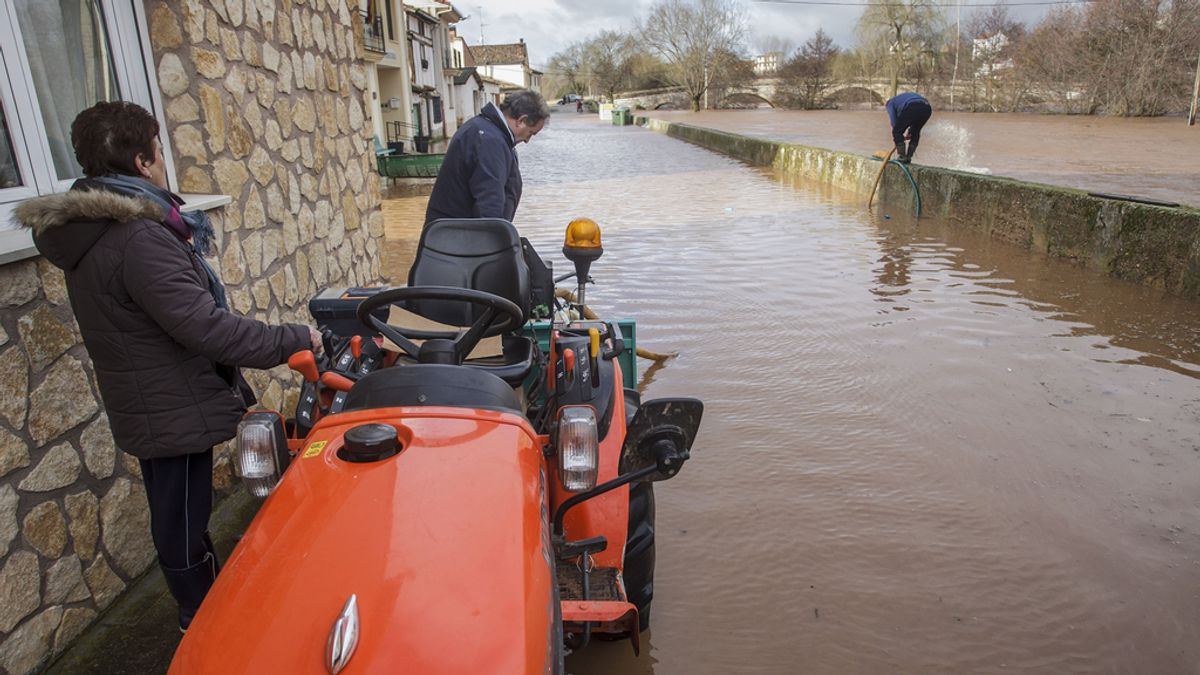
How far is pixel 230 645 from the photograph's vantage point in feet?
4.06

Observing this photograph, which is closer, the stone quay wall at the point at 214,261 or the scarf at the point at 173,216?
the scarf at the point at 173,216

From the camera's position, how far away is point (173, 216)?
208 centimetres

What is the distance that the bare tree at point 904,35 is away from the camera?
166ft

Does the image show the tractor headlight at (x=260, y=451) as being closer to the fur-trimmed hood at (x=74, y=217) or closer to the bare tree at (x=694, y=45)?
the fur-trimmed hood at (x=74, y=217)

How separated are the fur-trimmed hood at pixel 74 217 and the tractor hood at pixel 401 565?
0.82 m

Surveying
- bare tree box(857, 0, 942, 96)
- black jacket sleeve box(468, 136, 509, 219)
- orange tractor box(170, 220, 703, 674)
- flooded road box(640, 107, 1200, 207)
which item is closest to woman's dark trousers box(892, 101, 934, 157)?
flooded road box(640, 107, 1200, 207)

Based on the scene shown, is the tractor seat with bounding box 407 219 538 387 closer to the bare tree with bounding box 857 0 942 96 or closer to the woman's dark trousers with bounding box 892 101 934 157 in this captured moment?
the woman's dark trousers with bounding box 892 101 934 157

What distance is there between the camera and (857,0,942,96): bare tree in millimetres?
50562

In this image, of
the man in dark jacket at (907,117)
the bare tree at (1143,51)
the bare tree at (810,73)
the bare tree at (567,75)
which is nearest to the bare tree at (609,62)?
the bare tree at (567,75)

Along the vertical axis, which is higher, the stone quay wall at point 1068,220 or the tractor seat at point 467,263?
the tractor seat at point 467,263

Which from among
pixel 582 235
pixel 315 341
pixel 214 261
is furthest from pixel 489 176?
pixel 315 341

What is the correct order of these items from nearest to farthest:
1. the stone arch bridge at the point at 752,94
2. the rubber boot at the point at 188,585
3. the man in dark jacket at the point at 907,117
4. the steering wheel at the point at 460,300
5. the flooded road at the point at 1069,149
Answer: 1. the steering wheel at the point at 460,300
2. the rubber boot at the point at 188,585
3. the man in dark jacket at the point at 907,117
4. the flooded road at the point at 1069,149
5. the stone arch bridge at the point at 752,94

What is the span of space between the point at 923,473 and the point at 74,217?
3.67 meters

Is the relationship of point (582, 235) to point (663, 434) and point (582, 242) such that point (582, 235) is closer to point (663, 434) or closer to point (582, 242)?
point (582, 242)
